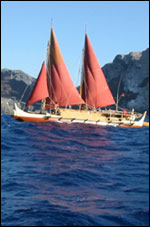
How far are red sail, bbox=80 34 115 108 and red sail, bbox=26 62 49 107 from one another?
285 inches

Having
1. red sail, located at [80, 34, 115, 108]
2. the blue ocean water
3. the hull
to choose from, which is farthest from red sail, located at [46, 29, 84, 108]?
the blue ocean water

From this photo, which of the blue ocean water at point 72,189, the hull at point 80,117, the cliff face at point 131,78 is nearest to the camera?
the blue ocean water at point 72,189

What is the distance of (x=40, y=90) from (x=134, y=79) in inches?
4391

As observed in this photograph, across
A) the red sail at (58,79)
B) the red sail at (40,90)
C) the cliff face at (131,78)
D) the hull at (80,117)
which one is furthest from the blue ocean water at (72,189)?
the cliff face at (131,78)

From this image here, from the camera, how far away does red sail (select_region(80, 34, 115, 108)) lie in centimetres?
4334

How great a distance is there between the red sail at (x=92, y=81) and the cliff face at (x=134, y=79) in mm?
93292

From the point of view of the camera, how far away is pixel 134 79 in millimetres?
143125

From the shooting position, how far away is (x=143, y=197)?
29.4 feet

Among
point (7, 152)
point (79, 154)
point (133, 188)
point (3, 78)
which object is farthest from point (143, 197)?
point (3, 78)

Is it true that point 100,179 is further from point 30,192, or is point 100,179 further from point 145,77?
point 145,77

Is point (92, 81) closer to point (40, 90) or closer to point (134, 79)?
point (40, 90)

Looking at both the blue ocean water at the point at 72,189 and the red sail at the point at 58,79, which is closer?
the blue ocean water at the point at 72,189

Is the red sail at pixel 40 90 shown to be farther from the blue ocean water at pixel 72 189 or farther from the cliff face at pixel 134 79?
the cliff face at pixel 134 79

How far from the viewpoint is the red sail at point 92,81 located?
1706 inches
